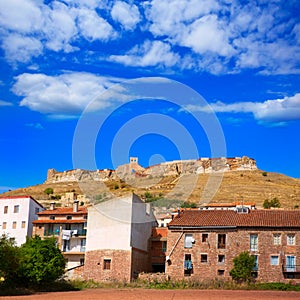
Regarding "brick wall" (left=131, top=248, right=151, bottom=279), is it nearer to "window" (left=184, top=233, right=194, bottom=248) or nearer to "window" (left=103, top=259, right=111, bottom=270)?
"window" (left=103, top=259, right=111, bottom=270)

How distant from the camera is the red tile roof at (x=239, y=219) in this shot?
182 ft

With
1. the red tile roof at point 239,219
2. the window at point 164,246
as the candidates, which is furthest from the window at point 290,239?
the window at point 164,246

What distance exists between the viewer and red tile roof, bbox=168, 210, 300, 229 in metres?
55.5

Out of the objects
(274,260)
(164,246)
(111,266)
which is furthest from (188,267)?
(164,246)

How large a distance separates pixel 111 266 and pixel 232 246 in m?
13.0

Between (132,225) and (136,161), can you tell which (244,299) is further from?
(136,161)

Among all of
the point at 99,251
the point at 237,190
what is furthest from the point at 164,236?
the point at 237,190

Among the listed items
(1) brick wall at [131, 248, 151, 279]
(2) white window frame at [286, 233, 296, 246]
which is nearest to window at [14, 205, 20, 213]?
(1) brick wall at [131, 248, 151, 279]

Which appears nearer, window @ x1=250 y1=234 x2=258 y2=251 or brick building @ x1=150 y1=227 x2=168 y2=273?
window @ x1=250 y1=234 x2=258 y2=251

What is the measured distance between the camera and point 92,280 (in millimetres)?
55469

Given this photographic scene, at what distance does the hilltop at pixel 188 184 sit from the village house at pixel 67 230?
48.5m

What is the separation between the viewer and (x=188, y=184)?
6358 inches

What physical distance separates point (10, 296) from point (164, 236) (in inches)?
1036

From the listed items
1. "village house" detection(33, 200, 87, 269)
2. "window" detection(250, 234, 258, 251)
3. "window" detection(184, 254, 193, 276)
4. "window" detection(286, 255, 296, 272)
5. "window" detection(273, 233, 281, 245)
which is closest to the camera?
"window" detection(286, 255, 296, 272)
